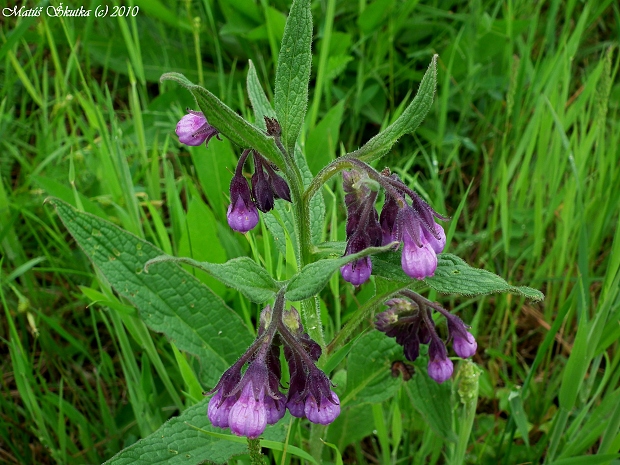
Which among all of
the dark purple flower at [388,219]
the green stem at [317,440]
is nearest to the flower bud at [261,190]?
the dark purple flower at [388,219]

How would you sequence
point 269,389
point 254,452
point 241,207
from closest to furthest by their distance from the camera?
point 254,452 < point 269,389 < point 241,207

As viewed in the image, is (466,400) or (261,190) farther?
(466,400)

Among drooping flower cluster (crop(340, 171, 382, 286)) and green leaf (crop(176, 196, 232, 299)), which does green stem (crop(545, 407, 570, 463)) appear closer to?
drooping flower cluster (crop(340, 171, 382, 286))

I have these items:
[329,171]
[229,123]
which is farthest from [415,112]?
[229,123]

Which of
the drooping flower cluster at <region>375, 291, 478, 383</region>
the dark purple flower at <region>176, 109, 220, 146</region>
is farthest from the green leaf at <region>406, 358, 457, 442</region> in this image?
the dark purple flower at <region>176, 109, 220, 146</region>

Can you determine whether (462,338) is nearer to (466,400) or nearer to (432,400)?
(466,400)

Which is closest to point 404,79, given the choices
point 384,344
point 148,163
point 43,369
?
point 148,163

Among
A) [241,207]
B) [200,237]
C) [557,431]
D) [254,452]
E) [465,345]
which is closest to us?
[254,452]

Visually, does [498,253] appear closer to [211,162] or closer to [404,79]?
[404,79]
